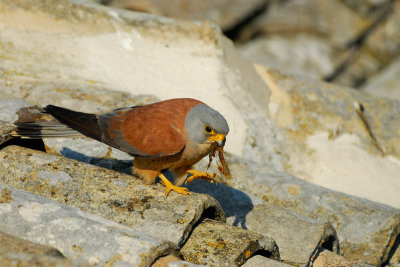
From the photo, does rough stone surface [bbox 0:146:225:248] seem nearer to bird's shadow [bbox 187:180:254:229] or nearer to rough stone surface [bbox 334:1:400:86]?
bird's shadow [bbox 187:180:254:229]

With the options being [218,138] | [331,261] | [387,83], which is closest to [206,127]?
[218,138]

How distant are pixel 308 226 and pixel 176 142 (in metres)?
1.28

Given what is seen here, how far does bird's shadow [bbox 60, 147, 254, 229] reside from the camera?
13.7ft

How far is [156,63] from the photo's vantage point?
22.2ft

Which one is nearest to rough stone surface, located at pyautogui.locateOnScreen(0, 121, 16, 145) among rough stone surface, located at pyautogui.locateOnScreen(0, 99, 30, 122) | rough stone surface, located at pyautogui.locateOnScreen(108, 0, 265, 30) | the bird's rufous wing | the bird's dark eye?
rough stone surface, located at pyautogui.locateOnScreen(0, 99, 30, 122)

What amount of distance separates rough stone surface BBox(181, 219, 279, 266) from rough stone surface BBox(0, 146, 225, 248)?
0.29 feet

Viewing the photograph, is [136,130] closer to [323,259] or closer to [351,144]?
[323,259]

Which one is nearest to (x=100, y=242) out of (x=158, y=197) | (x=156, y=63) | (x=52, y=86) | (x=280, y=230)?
(x=158, y=197)

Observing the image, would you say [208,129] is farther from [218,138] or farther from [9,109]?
[9,109]

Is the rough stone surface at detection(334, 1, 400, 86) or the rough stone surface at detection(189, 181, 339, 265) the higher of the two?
the rough stone surface at detection(334, 1, 400, 86)

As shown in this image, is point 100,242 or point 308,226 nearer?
point 100,242

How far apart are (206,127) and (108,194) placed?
0.88 m

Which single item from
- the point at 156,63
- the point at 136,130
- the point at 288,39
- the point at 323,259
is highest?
the point at 288,39

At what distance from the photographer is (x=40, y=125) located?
389 centimetres
